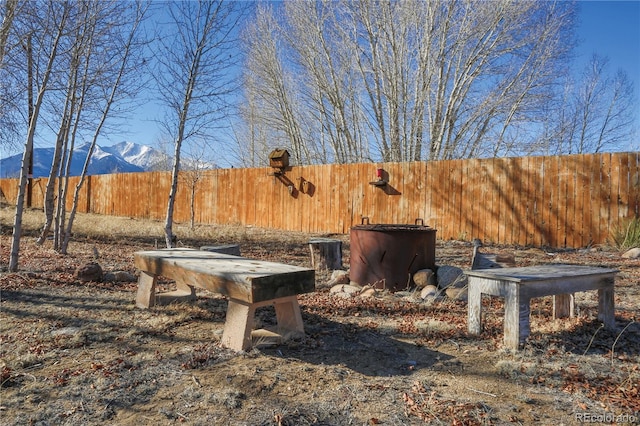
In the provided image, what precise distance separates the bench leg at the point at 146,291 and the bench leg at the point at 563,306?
12.0 ft

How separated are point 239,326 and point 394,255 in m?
2.62

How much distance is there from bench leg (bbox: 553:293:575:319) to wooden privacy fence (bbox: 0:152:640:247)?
6031 mm

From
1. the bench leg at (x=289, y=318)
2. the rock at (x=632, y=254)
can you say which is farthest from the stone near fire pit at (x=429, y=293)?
the rock at (x=632, y=254)

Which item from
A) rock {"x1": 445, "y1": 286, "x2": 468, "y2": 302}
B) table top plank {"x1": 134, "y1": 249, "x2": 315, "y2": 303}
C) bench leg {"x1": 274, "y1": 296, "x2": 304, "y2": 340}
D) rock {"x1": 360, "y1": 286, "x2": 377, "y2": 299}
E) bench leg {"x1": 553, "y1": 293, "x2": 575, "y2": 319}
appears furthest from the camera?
rock {"x1": 360, "y1": 286, "x2": 377, "y2": 299}

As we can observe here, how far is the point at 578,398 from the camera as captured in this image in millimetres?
2359

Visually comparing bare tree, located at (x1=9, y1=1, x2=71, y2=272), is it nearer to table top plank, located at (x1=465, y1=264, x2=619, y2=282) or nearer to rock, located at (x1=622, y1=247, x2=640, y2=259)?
table top plank, located at (x1=465, y1=264, x2=619, y2=282)

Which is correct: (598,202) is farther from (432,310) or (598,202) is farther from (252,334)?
(252,334)

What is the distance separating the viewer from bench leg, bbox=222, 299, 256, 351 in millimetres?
2957

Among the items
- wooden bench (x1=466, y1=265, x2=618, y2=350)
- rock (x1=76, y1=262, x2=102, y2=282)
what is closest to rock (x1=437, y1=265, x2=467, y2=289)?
wooden bench (x1=466, y1=265, x2=618, y2=350)

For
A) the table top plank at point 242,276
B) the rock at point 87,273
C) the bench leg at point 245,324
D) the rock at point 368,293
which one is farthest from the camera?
the rock at point 87,273

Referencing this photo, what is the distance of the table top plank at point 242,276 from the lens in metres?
2.72

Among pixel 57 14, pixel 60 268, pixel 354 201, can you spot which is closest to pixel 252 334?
pixel 60 268

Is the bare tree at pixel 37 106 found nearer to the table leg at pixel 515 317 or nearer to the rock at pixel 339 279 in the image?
the rock at pixel 339 279

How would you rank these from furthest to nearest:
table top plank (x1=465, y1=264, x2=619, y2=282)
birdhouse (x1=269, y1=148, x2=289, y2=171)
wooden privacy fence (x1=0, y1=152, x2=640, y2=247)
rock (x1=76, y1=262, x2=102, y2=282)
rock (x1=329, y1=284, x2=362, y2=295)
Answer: birdhouse (x1=269, y1=148, x2=289, y2=171)
wooden privacy fence (x1=0, y1=152, x2=640, y2=247)
rock (x1=76, y1=262, x2=102, y2=282)
rock (x1=329, y1=284, x2=362, y2=295)
table top plank (x1=465, y1=264, x2=619, y2=282)
